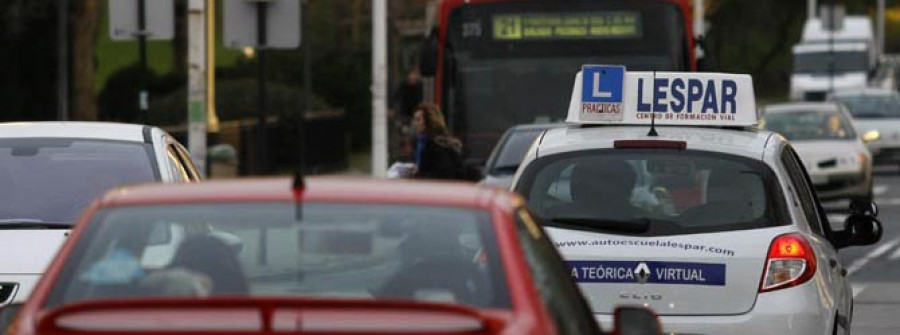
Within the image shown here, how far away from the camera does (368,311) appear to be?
5.21 m

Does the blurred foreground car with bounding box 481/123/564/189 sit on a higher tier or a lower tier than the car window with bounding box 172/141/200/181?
lower

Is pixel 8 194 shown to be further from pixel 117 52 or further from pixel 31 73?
pixel 117 52

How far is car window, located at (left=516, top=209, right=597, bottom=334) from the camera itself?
18.8 feet

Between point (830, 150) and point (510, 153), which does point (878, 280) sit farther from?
point (830, 150)

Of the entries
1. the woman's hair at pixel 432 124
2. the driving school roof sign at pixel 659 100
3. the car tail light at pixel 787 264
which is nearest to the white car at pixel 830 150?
the woman's hair at pixel 432 124

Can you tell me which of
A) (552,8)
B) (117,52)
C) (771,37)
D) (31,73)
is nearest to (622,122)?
(552,8)

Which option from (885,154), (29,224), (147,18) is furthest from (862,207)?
(885,154)

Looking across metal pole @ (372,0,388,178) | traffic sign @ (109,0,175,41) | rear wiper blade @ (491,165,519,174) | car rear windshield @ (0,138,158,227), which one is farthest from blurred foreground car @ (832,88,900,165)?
car rear windshield @ (0,138,158,227)

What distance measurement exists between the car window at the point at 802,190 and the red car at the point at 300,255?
14.1ft

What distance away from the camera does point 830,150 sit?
28.1 meters

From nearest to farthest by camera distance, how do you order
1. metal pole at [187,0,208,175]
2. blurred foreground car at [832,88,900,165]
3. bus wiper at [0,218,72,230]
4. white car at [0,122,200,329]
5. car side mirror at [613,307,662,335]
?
car side mirror at [613,307,662,335], bus wiper at [0,218,72,230], white car at [0,122,200,329], metal pole at [187,0,208,175], blurred foreground car at [832,88,900,165]

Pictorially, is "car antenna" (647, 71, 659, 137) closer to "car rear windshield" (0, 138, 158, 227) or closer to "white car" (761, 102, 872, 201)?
"car rear windshield" (0, 138, 158, 227)

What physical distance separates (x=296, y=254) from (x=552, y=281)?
2.26 feet

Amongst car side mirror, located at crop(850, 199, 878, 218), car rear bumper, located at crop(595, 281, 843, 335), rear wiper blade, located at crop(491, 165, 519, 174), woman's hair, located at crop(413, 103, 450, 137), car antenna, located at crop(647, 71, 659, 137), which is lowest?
rear wiper blade, located at crop(491, 165, 519, 174)
